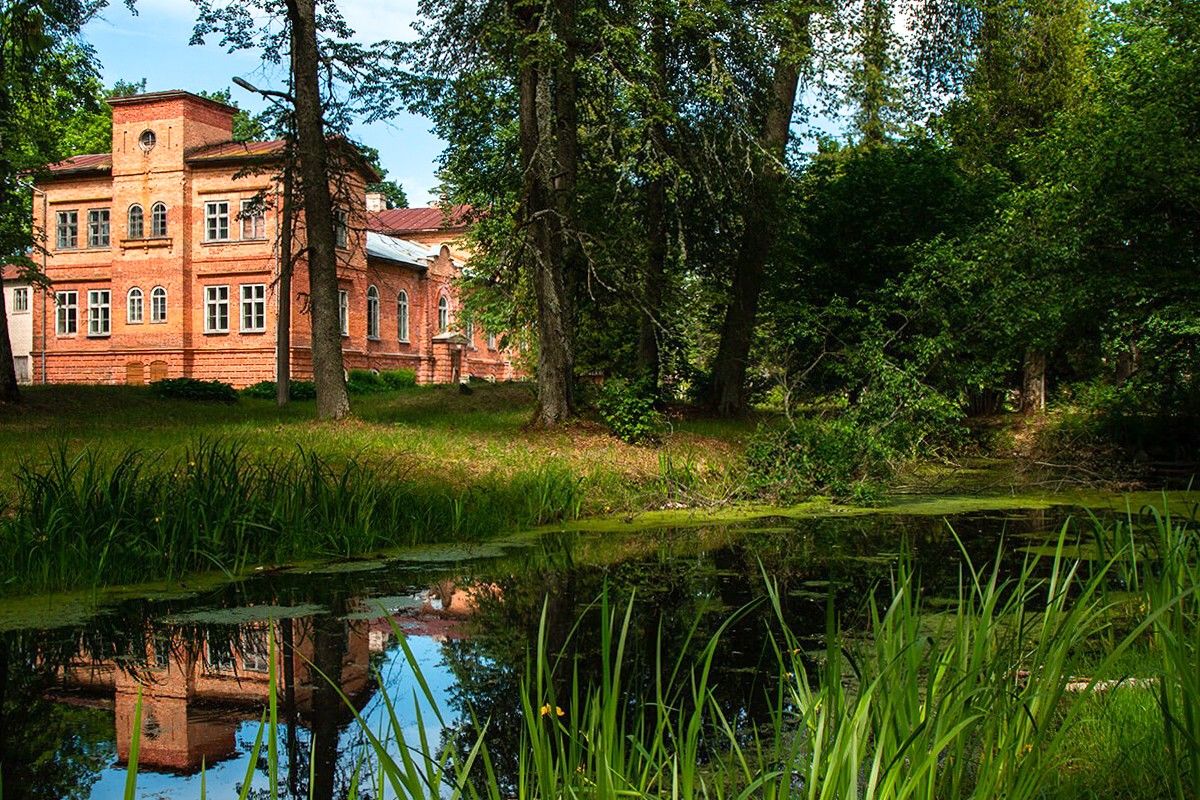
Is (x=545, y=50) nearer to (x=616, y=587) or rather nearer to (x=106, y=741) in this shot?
(x=616, y=587)

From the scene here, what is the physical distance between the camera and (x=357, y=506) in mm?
9641

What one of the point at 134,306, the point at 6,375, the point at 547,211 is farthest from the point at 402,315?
the point at 547,211

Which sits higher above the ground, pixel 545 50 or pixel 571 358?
pixel 545 50

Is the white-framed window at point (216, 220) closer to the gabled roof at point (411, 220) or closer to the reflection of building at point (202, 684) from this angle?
the gabled roof at point (411, 220)

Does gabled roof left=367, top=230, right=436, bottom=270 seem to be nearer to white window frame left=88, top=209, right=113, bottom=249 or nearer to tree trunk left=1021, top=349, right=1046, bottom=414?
white window frame left=88, top=209, right=113, bottom=249

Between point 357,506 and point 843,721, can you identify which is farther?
point 357,506

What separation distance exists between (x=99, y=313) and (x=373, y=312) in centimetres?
1007

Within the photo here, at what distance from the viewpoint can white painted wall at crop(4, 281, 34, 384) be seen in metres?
43.3

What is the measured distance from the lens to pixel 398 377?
4238cm

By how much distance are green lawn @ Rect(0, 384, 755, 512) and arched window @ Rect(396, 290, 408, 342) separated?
2642 centimetres

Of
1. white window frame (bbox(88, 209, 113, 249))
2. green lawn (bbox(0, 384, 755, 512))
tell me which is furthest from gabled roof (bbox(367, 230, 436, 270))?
green lawn (bbox(0, 384, 755, 512))

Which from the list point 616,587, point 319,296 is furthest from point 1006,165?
point 616,587

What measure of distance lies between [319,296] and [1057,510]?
33.3ft

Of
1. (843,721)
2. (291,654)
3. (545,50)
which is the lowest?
(291,654)
